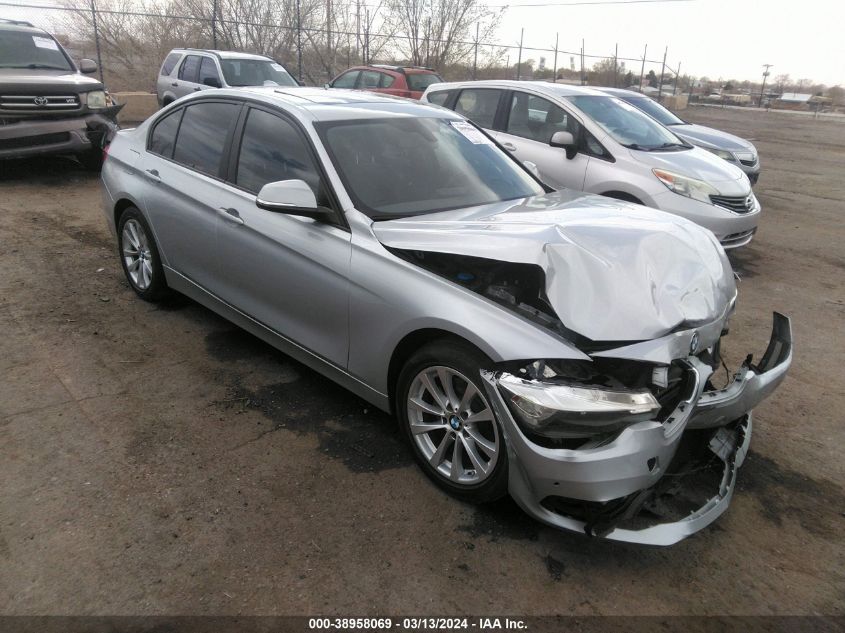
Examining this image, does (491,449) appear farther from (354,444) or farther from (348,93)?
(348,93)

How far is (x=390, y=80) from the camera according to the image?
14453 millimetres

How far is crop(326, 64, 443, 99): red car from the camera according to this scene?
1435 centimetres

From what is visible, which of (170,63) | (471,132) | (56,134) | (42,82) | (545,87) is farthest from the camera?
(170,63)

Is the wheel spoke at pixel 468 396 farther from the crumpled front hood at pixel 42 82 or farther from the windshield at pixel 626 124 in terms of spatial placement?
the crumpled front hood at pixel 42 82

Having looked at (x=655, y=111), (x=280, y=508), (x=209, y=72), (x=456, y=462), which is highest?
(x=209, y=72)

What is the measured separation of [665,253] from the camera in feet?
9.75

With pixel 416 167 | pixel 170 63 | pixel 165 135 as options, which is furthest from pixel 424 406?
pixel 170 63

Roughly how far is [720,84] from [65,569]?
77742mm

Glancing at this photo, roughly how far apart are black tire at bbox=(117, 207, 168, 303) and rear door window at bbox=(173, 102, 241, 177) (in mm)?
629

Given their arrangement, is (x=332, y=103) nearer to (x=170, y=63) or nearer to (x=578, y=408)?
(x=578, y=408)

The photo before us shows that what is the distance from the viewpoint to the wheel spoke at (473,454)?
2.84m

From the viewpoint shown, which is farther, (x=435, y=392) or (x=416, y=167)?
(x=416, y=167)

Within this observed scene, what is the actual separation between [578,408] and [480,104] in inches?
237

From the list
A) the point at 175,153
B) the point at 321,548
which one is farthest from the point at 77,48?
the point at 321,548
